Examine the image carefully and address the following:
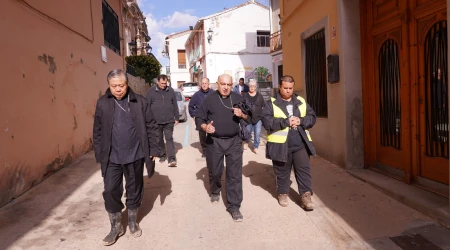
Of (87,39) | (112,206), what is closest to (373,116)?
(112,206)

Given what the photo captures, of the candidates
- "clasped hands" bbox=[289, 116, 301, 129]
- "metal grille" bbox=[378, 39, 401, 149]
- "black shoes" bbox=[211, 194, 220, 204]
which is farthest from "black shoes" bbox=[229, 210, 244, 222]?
"metal grille" bbox=[378, 39, 401, 149]

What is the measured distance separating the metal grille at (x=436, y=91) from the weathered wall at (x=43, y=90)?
549cm

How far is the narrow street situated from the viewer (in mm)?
3436

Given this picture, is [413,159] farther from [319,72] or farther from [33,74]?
[33,74]

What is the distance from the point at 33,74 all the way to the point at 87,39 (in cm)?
313

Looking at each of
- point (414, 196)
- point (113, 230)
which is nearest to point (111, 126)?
point (113, 230)

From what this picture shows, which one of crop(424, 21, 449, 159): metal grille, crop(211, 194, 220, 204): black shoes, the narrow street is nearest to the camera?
the narrow street

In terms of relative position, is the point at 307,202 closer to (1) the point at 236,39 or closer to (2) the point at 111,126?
(2) the point at 111,126

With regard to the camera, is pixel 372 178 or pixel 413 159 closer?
pixel 413 159

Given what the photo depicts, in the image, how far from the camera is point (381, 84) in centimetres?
541

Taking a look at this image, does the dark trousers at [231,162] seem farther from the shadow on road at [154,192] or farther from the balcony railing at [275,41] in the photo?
the balcony railing at [275,41]

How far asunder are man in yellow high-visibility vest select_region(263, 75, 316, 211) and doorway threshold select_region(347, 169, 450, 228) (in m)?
1.12

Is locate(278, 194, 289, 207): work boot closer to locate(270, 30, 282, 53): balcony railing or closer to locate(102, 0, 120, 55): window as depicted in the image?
locate(102, 0, 120, 55): window

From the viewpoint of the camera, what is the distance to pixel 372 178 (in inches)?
205
